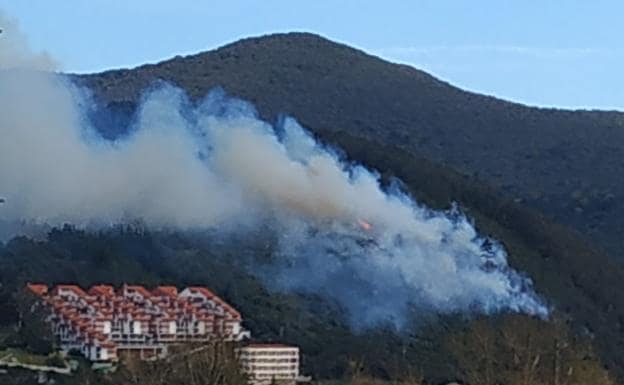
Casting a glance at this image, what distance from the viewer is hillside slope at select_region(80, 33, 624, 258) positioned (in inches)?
5655

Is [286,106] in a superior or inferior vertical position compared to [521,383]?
superior

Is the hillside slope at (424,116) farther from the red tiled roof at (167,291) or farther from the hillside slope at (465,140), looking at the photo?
the red tiled roof at (167,291)

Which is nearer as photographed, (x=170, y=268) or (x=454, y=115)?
(x=170, y=268)

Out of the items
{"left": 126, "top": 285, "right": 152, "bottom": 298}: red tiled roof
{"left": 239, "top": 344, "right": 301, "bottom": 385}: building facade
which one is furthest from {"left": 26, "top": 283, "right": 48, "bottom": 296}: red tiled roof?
{"left": 239, "top": 344, "right": 301, "bottom": 385}: building facade

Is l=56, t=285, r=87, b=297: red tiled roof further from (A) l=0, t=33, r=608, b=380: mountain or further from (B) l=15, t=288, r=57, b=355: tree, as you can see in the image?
(A) l=0, t=33, r=608, b=380: mountain

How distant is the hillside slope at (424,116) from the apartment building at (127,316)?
50.7 metres

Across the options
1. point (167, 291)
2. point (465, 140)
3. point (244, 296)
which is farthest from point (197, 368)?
point (465, 140)

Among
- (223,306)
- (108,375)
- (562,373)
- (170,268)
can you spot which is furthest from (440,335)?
(562,373)

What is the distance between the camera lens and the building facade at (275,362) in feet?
233

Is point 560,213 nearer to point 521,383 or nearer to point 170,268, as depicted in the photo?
point 170,268

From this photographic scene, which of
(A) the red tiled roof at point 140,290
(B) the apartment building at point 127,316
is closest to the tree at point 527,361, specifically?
(B) the apartment building at point 127,316

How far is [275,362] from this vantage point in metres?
74.7

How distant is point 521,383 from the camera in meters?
39.2

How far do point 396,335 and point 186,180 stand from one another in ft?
51.8
